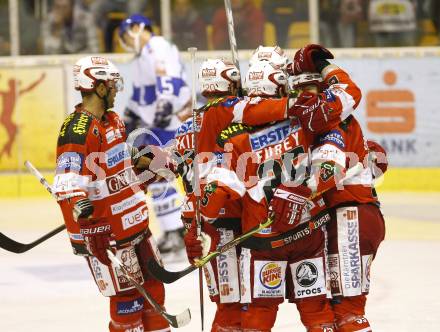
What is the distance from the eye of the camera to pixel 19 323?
25.3 ft

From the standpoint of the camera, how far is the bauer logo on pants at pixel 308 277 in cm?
598

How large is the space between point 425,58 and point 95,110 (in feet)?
24.8

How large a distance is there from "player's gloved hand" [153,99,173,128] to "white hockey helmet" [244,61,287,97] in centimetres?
383

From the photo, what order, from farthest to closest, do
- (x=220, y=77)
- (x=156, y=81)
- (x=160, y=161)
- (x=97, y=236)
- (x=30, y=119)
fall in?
1. (x=30, y=119)
2. (x=156, y=81)
3. (x=160, y=161)
4. (x=220, y=77)
5. (x=97, y=236)

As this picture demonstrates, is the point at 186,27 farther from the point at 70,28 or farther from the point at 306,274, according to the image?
the point at 306,274

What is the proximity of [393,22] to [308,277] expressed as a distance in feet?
27.5

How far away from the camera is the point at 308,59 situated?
6.04m

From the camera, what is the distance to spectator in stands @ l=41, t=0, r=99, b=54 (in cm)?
1415

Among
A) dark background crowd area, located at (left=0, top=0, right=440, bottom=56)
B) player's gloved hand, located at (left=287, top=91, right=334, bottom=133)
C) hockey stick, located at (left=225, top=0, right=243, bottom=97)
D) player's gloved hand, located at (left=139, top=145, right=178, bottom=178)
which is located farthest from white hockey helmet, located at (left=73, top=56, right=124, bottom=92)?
dark background crowd area, located at (left=0, top=0, right=440, bottom=56)

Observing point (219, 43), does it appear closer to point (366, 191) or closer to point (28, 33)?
point (28, 33)

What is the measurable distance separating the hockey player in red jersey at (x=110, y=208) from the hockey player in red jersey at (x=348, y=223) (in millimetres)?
927

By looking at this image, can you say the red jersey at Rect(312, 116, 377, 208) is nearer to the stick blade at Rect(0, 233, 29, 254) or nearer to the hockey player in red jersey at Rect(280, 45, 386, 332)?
the hockey player in red jersey at Rect(280, 45, 386, 332)

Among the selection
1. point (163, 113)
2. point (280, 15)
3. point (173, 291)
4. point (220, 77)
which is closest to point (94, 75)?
point (220, 77)

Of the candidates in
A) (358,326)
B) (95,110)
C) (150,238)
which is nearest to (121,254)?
(150,238)
